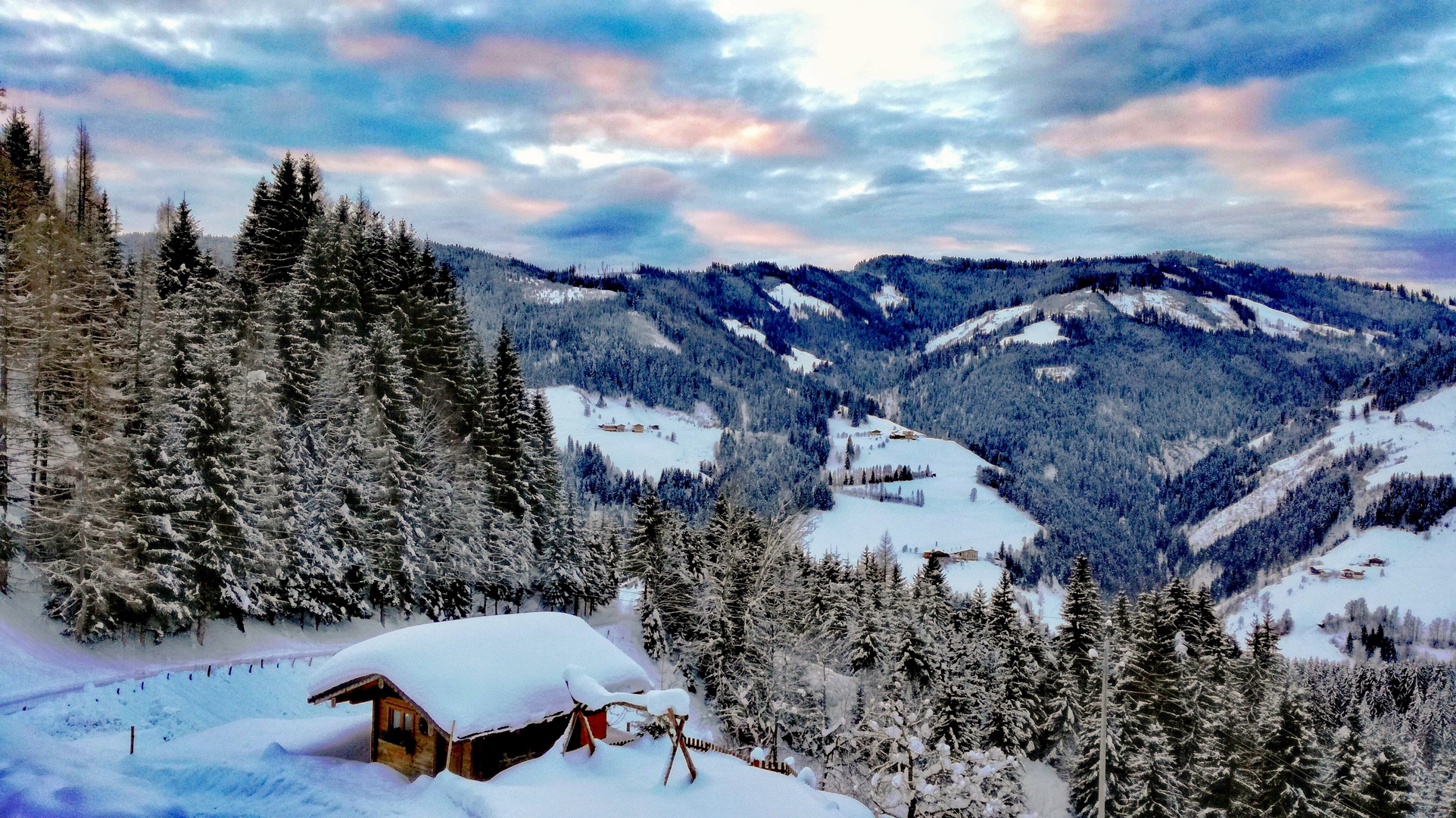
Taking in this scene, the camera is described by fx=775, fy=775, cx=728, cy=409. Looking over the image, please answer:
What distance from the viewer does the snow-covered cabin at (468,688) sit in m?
18.6

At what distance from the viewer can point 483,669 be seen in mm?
19578

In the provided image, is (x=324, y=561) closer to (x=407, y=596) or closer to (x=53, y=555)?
(x=407, y=596)

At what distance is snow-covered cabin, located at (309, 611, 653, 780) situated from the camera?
18.6 meters

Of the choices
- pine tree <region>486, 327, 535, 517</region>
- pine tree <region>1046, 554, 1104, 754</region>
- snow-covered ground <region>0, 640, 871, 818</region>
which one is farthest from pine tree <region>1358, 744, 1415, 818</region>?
pine tree <region>486, 327, 535, 517</region>

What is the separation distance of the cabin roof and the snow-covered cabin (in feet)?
0.07

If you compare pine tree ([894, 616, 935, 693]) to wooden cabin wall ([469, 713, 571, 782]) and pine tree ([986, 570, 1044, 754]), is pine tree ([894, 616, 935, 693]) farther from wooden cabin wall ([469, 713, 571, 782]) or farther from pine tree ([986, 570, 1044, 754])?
wooden cabin wall ([469, 713, 571, 782])

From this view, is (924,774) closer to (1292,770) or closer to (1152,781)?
(1152,781)

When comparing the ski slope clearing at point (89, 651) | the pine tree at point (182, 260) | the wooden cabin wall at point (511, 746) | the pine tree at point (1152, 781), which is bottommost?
the pine tree at point (1152, 781)

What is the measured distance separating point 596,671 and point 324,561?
23.9 metres

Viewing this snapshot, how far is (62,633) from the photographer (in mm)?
30344

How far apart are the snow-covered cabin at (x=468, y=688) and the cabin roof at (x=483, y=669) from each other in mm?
22

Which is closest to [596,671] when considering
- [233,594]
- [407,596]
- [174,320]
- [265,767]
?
[265,767]

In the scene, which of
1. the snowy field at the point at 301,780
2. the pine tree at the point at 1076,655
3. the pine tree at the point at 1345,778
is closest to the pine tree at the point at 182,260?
the snowy field at the point at 301,780

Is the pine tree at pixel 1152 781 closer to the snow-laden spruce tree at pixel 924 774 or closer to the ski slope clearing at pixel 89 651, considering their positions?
the snow-laden spruce tree at pixel 924 774
